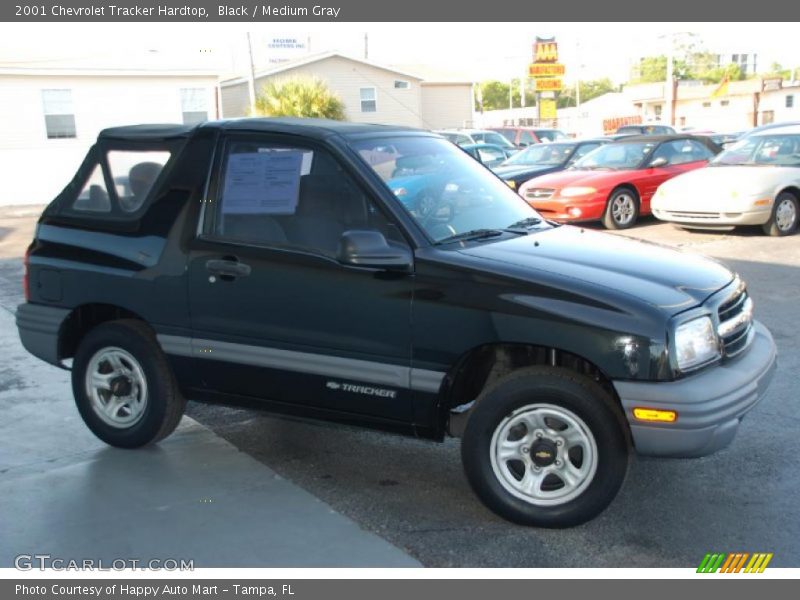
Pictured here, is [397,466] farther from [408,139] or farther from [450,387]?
[408,139]

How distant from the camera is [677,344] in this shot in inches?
146

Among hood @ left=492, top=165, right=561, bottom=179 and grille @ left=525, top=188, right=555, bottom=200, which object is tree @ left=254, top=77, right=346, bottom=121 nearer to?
hood @ left=492, top=165, right=561, bottom=179

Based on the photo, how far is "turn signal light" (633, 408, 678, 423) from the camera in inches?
144

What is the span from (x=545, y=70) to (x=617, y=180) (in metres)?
28.5

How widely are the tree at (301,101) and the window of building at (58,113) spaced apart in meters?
6.36

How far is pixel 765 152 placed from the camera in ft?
42.3

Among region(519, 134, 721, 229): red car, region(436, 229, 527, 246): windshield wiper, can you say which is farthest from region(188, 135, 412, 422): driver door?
region(519, 134, 721, 229): red car

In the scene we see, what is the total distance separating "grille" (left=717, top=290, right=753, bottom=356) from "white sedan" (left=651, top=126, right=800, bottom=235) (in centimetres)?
824

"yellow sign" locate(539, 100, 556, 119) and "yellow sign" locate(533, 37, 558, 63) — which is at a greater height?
"yellow sign" locate(533, 37, 558, 63)

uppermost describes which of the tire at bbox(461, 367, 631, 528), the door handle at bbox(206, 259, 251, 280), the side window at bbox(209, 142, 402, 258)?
the side window at bbox(209, 142, 402, 258)

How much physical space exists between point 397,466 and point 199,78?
25.6m

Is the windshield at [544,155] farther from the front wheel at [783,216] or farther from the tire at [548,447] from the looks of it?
the tire at [548,447]

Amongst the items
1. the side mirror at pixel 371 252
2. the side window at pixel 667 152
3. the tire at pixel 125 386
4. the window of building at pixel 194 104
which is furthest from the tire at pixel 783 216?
the window of building at pixel 194 104

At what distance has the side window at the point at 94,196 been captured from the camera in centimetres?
509
